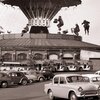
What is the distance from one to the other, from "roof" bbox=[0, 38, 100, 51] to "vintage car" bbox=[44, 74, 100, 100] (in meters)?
94.1

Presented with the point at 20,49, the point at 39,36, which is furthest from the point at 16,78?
the point at 39,36

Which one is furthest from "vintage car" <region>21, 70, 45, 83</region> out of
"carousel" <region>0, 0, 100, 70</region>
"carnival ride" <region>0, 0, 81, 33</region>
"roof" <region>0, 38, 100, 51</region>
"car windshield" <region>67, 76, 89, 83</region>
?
"carnival ride" <region>0, 0, 81, 33</region>

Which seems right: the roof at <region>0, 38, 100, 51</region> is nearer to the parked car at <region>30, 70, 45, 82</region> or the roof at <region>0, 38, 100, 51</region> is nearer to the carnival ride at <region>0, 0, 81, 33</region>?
the carnival ride at <region>0, 0, 81, 33</region>

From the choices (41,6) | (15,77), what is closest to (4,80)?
(15,77)

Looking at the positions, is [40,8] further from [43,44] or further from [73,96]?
[73,96]

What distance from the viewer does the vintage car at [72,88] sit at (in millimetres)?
21438

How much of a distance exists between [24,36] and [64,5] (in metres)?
23.0

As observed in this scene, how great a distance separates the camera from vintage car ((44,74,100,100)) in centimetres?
2144

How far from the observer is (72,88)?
2180cm

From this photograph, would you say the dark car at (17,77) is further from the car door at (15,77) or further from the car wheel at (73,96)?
the car wheel at (73,96)

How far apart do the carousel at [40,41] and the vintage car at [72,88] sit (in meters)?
67.1

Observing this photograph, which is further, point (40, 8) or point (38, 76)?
point (40, 8)

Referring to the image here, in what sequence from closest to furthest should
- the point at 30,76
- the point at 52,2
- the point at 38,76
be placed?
the point at 30,76
the point at 38,76
the point at 52,2

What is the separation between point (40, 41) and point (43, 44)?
209 inches
